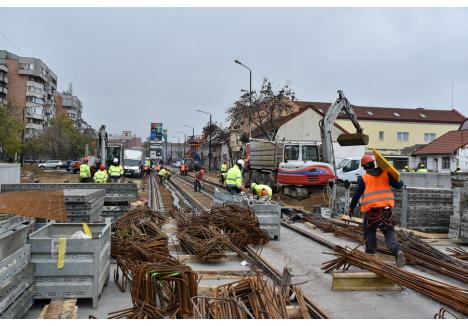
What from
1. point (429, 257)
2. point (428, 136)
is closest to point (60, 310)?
point (429, 257)

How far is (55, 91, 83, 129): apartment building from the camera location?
131 meters

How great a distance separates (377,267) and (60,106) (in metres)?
136

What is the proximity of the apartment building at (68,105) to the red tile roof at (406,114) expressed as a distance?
87205mm

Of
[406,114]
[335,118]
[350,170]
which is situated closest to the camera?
[335,118]

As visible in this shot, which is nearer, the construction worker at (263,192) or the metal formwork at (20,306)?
the metal formwork at (20,306)

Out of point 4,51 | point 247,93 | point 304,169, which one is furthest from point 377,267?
point 4,51

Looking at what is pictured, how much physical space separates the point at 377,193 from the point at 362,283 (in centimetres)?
159

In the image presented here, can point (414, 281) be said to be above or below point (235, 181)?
below

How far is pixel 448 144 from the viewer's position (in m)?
40.2

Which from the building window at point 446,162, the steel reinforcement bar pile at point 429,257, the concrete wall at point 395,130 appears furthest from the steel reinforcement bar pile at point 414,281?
the concrete wall at point 395,130

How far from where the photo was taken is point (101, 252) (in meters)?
5.93

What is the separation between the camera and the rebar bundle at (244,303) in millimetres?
4773

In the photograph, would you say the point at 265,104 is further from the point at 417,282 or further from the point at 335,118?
the point at 417,282

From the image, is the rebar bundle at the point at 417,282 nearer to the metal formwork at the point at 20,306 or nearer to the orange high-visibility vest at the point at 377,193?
the orange high-visibility vest at the point at 377,193
